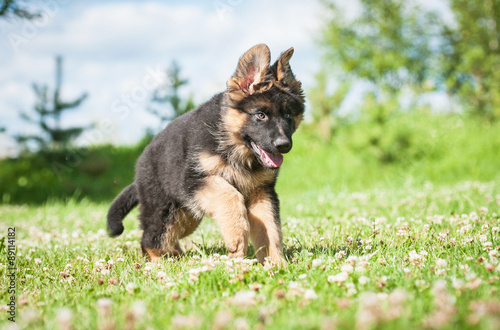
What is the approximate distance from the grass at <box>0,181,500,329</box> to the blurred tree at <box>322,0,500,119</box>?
22.8m

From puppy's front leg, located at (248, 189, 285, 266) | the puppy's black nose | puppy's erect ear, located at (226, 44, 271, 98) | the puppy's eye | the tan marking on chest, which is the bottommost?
puppy's front leg, located at (248, 189, 285, 266)

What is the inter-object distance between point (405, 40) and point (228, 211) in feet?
92.8

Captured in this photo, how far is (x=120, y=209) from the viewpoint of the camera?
4852mm

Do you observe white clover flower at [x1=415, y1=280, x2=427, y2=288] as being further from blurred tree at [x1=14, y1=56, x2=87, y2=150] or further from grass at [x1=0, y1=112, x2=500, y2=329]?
blurred tree at [x1=14, y1=56, x2=87, y2=150]

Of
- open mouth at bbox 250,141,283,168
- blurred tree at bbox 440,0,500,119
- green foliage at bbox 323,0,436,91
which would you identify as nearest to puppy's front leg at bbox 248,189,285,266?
open mouth at bbox 250,141,283,168

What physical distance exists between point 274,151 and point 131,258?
1770 millimetres

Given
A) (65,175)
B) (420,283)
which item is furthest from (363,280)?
(65,175)

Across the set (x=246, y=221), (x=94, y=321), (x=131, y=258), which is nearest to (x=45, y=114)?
(x=131, y=258)

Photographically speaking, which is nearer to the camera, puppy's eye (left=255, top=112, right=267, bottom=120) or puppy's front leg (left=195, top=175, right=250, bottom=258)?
puppy's front leg (left=195, top=175, right=250, bottom=258)

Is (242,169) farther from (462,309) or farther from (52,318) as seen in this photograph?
(462,309)

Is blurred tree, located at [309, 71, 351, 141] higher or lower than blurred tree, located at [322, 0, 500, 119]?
lower

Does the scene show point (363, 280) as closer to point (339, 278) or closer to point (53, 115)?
point (339, 278)

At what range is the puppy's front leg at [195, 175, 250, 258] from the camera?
3.59 metres

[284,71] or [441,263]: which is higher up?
[284,71]
